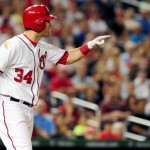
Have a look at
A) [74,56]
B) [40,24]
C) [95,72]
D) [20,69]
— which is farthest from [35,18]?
[95,72]

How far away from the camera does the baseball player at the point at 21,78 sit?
19.4ft

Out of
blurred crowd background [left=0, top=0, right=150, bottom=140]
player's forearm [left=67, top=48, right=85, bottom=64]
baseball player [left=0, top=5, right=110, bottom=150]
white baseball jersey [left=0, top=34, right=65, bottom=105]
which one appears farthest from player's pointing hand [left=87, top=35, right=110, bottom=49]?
blurred crowd background [left=0, top=0, right=150, bottom=140]

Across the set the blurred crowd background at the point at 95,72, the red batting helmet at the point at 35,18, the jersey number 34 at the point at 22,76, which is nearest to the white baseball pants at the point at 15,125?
the jersey number 34 at the point at 22,76

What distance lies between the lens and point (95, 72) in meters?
11.5

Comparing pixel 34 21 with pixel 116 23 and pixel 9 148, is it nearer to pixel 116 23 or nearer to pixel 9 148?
pixel 9 148

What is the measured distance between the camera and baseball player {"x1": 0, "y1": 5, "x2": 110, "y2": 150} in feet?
19.4

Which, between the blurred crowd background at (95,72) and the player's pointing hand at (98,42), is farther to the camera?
Result: the blurred crowd background at (95,72)

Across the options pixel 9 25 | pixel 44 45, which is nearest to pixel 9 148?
pixel 44 45

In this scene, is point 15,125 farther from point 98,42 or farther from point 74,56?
point 98,42

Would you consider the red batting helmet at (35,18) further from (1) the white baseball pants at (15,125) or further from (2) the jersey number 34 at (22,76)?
(1) the white baseball pants at (15,125)

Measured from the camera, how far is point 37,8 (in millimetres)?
→ 6180

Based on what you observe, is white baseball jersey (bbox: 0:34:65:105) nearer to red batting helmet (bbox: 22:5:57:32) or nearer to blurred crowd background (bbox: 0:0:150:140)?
red batting helmet (bbox: 22:5:57:32)

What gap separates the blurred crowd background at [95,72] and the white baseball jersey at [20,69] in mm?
3135

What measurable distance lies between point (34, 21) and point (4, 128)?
1076 millimetres
